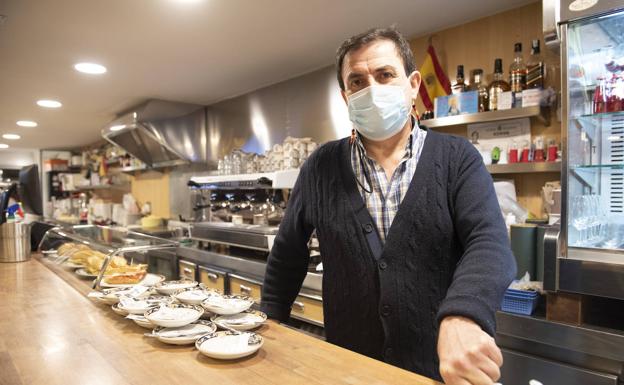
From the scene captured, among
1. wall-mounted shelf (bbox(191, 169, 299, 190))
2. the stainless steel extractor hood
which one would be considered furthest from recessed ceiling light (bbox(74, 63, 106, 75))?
wall-mounted shelf (bbox(191, 169, 299, 190))

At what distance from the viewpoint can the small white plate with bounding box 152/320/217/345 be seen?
0.96 m

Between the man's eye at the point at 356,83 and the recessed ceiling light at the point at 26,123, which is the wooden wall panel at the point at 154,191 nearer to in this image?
the recessed ceiling light at the point at 26,123

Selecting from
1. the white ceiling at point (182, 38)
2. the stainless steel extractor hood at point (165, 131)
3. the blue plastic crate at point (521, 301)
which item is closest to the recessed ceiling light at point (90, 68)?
the white ceiling at point (182, 38)

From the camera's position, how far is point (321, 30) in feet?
7.75

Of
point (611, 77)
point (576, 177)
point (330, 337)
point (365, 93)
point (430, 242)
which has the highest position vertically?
point (611, 77)

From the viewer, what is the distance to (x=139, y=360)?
2.96 feet

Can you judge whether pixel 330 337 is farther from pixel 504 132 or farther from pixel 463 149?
pixel 504 132

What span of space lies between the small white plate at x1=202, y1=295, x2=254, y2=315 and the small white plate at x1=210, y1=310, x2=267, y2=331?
0.02 meters

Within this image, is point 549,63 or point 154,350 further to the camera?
point 549,63

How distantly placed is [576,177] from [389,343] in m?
1.11

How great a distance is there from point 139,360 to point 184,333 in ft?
0.39

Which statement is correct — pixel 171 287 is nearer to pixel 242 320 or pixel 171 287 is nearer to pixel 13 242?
pixel 242 320

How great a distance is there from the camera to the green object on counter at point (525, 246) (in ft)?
5.63

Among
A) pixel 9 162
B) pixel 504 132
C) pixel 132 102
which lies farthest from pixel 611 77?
pixel 9 162
